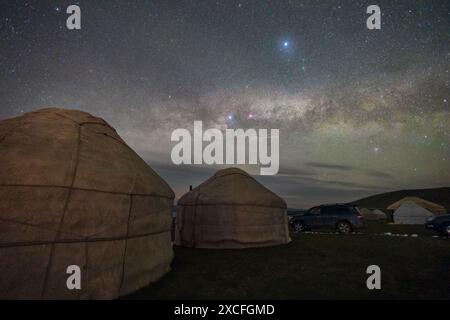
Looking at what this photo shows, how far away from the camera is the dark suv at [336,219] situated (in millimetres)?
16797

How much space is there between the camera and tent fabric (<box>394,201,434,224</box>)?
85.4ft

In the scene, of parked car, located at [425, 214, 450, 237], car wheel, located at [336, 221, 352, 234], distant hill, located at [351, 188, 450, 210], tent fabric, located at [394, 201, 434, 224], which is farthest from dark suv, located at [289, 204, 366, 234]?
distant hill, located at [351, 188, 450, 210]

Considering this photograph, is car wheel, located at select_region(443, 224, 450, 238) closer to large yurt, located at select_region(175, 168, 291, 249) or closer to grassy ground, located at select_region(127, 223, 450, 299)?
grassy ground, located at select_region(127, 223, 450, 299)

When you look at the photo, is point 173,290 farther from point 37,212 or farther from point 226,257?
point 226,257

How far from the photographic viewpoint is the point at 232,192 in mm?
12000

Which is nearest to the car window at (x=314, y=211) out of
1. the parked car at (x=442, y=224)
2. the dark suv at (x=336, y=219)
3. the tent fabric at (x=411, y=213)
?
the dark suv at (x=336, y=219)

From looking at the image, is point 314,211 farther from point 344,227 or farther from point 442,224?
point 442,224

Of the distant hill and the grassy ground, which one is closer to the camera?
the grassy ground

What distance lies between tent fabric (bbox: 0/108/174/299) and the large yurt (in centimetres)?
489

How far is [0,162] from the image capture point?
15.4 feet

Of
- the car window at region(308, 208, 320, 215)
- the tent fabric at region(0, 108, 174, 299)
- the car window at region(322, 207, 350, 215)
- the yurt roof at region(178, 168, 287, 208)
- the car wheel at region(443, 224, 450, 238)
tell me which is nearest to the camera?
the tent fabric at region(0, 108, 174, 299)

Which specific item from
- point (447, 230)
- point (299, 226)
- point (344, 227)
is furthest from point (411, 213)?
point (299, 226)

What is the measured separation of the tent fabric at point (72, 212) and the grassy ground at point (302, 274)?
84cm
